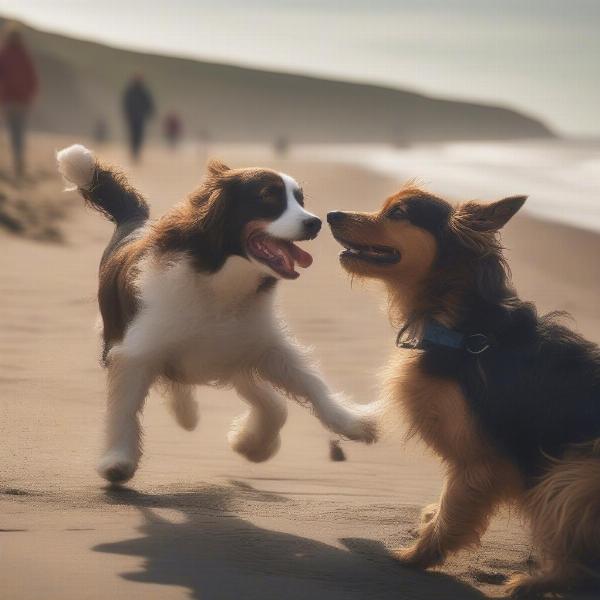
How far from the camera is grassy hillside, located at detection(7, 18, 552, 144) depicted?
143 metres

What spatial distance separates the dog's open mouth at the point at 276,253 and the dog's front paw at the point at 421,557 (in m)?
1.38

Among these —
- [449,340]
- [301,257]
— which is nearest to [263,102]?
[301,257]

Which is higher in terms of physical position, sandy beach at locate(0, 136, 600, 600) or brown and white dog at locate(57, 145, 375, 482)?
brown and white dog at locate(57, 145, 375, 482)

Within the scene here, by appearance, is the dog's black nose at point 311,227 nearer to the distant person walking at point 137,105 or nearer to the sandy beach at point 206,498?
the sandy beach at point 206,498

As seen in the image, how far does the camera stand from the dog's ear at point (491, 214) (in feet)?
15.4

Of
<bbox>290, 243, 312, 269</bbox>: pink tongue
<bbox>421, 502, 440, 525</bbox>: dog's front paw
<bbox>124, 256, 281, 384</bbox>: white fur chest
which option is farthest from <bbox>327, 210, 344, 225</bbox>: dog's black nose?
<bbox>421, 502, 440, 525</bbox>: dog's front paw

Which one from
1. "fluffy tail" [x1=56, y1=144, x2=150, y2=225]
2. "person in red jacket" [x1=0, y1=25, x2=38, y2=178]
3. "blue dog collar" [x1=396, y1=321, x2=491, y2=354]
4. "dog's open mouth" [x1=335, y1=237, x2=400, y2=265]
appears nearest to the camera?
"blue dog collar" [x1=396, y1=321, x2=491, y2=354]

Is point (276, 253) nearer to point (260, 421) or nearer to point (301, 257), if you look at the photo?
point (301, 257)

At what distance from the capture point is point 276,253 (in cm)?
555

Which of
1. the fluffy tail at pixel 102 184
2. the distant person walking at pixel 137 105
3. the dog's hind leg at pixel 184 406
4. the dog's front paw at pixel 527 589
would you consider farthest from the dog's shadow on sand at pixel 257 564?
the distant person walking at pixel 137 105

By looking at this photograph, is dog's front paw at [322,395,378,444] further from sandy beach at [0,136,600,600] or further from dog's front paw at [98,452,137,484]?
dog's front paw at [98,452,137,484]

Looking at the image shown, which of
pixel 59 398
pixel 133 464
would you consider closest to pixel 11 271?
pixel 59 398

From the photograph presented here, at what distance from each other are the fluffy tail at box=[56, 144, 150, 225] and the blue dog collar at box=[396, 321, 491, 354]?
8.56 feet

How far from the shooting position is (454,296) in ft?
15.5
